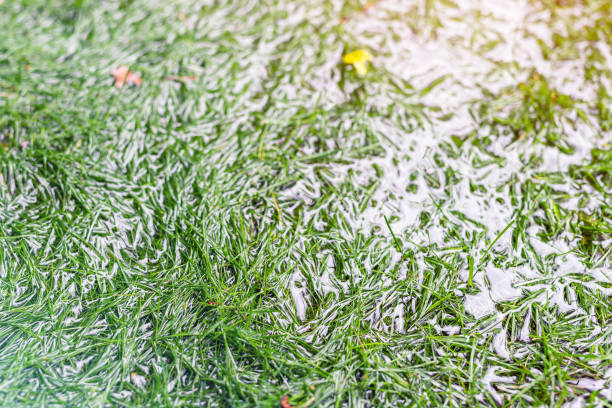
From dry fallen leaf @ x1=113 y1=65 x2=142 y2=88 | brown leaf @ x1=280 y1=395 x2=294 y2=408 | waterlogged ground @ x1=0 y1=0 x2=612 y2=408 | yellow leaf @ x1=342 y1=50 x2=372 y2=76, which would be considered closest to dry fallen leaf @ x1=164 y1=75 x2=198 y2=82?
waterlogged ground @ x1=0 y1=0 x2=612 y2=408

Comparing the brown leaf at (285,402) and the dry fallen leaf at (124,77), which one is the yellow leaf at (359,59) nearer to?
the dry fallen leaf at (124,77)

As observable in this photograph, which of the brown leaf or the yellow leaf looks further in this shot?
the yellow leaf

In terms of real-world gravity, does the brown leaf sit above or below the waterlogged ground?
below

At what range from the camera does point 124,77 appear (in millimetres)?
2727

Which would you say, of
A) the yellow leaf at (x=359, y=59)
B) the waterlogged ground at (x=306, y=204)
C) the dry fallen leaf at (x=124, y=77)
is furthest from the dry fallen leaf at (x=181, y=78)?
the yellow leaf at (x=359, y=59)

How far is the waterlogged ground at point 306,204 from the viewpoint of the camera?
1.83 m

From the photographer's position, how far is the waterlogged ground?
71.9 inches

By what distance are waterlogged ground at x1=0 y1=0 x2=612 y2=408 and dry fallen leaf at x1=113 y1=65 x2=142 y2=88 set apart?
0.23ft

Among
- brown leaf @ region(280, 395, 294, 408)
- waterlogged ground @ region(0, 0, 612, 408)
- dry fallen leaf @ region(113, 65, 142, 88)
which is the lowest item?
brown leaf @ region(280, 395, 294, 408)

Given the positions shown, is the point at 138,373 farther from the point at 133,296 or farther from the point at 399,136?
the point at 399,136

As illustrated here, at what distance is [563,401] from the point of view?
5.77 ft

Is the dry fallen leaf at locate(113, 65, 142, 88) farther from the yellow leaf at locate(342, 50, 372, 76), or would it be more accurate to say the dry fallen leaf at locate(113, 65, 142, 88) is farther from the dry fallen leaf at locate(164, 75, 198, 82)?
the yellow leaf at locate(342, 50, 372, 76)

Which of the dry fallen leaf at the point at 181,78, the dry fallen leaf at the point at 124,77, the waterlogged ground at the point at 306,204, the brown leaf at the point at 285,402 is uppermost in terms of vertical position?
the dry fallen leaf at the point at 124,77

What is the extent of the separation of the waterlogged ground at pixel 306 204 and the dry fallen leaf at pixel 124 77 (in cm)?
7
